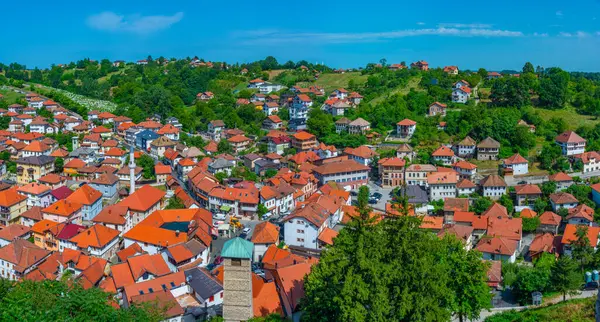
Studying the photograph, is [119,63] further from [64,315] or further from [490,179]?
[64,315]

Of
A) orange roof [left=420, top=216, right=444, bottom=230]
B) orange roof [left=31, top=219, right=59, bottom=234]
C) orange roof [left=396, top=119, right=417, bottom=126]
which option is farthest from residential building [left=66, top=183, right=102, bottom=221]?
orange roof [left=396, top=119, right=417, bottom=126]

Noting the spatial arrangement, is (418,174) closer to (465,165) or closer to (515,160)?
(465,165)

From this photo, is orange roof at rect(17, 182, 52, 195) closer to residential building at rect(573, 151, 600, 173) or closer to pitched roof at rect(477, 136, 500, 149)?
pitched roof at rect(477, 136, 500, 149)

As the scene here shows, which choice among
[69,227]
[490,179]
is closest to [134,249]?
[69,227]

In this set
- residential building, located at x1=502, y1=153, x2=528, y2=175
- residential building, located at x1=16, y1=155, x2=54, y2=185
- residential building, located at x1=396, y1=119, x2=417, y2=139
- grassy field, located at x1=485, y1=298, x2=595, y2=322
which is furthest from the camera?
residential building, located at x1=396, y1=119, x2=417, y2=139

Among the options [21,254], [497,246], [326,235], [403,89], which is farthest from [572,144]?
[21,254]
